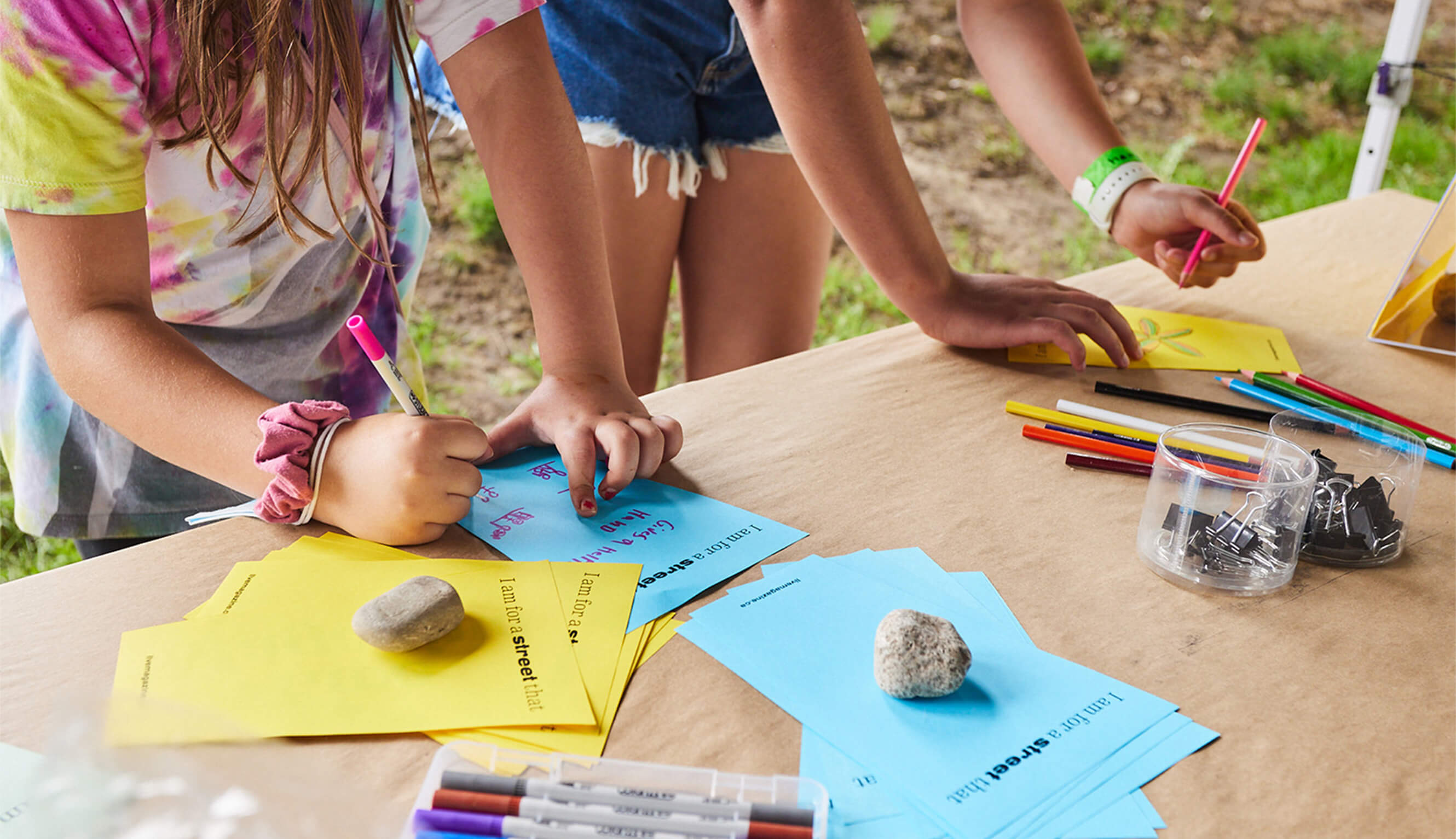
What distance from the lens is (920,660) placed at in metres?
0.55

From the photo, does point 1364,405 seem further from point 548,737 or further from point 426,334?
point 426,334

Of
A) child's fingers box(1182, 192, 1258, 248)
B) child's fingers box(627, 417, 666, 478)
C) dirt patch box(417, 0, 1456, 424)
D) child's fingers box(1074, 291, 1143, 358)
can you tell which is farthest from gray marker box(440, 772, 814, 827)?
dirt patch box(417, 0, 1456, 424)

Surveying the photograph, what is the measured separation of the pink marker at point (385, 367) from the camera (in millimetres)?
655

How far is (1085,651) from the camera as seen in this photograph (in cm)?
60

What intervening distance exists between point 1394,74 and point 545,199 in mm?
1319

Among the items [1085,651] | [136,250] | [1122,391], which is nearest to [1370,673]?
[1085,651]

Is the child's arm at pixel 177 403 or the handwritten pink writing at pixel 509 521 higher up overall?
the child's arm at pixel 177 403

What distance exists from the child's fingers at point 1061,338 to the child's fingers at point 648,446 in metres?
0.40

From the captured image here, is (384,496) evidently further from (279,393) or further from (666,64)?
(666,64)

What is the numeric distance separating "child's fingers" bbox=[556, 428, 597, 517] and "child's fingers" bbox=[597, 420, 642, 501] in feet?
0.03

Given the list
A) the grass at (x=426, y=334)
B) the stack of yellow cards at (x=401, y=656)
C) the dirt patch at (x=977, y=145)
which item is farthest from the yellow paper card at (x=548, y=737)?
the grass at (x=426, y=334)

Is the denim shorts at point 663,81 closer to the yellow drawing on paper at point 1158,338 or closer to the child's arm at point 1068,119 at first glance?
the child's arm at point 1068,119

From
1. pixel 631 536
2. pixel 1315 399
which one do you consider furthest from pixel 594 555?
pixel 1315 399

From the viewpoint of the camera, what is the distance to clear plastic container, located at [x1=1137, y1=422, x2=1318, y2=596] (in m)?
0.67
